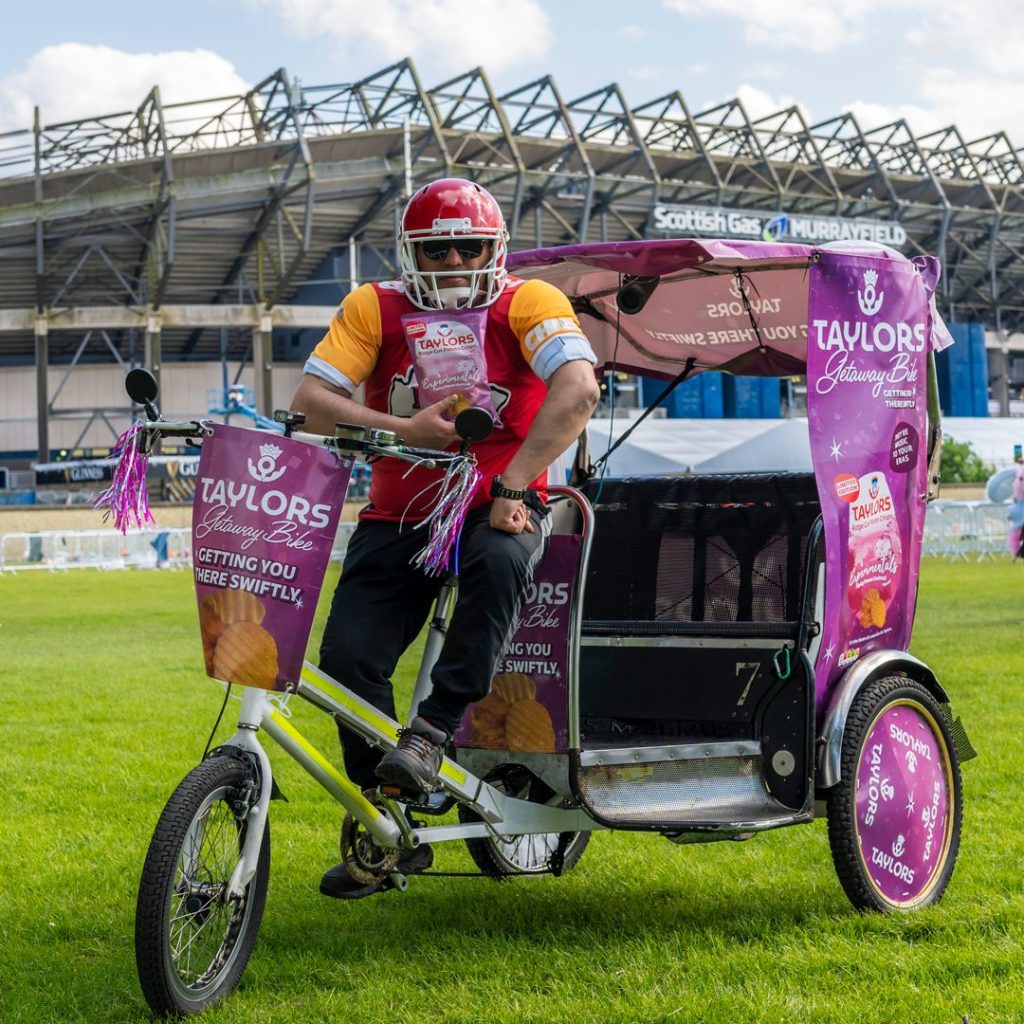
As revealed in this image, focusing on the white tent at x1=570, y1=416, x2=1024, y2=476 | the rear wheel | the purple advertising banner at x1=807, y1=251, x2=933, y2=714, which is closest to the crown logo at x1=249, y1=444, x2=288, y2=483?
the rear wheel

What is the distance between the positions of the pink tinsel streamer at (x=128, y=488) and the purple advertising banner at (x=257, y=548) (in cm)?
33

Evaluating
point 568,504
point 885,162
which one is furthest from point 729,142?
point 568,504

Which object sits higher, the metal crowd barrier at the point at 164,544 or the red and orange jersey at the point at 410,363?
the red and orange jersey at the point at 410,363

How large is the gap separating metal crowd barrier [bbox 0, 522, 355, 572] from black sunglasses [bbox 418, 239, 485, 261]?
86.6 ft

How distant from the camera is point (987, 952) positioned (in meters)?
3.97

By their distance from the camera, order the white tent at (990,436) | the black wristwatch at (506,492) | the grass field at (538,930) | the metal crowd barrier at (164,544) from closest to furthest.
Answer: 1. the grass field at (538,930)
2. the black wristwatch at (506,492)
3. the metal crowd barrier at (164,544)
4. the white tent at (990,436)

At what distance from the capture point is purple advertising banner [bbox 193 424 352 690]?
353cm

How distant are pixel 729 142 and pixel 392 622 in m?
59.6

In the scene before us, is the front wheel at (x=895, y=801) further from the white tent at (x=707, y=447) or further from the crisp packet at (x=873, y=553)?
the white tent at (x=707, y=447)

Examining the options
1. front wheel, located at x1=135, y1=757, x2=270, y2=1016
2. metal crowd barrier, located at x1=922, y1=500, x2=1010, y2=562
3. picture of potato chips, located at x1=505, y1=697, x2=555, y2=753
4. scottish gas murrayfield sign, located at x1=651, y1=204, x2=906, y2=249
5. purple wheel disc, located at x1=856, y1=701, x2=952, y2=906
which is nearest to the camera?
front wheel, located at x1=135, y1=757, x2=270, y2=1016

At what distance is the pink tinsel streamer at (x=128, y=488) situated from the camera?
150 inches

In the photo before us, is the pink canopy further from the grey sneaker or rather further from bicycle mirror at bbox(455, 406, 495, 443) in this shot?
the grey sneaker

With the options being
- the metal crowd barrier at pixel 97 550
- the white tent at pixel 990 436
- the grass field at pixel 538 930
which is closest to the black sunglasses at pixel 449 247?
the grass field at pixel 538 930

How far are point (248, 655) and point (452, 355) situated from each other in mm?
1003
